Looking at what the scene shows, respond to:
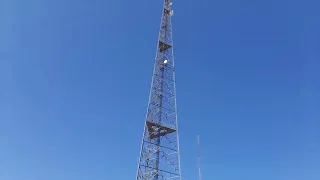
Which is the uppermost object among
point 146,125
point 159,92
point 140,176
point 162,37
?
point 162,37

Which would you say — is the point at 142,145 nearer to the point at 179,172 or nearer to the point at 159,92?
the point at 179,172

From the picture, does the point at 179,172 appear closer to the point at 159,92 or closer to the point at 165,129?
the point at 165,129

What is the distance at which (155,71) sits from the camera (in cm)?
4931

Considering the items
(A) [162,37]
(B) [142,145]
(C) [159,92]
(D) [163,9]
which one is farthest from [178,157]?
(D) [163,9]

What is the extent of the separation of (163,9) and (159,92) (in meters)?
13.3

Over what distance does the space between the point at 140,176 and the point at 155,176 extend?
2.23 m

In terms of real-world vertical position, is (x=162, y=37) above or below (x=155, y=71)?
above

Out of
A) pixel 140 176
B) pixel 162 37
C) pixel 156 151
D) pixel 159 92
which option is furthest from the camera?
pixel 162 37

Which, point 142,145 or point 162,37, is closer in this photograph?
point 142,145

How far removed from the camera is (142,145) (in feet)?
141

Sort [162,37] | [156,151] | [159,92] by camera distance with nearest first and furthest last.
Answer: [156,151]
[159,92]
[162,37]

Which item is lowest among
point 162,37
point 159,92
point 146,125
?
point 146,125

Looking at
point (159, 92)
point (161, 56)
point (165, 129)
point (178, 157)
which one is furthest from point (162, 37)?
point (178, 157)

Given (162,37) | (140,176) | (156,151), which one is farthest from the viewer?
(162,37)
